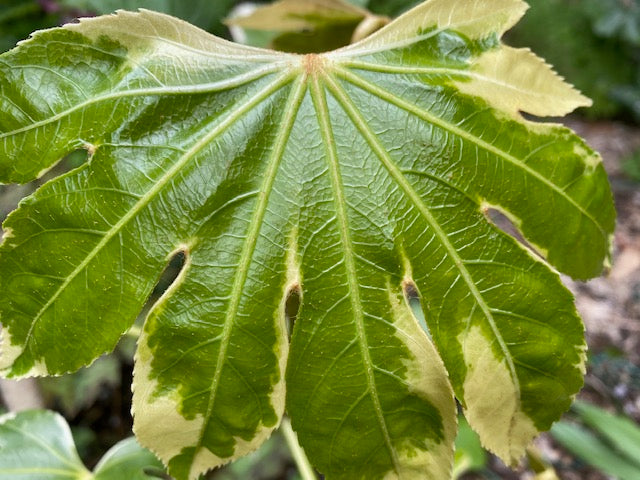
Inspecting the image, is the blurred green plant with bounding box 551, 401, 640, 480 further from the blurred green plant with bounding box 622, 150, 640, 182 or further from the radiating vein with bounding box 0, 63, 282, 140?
the blurred green plant with bounding box 622, 150, 640, 182

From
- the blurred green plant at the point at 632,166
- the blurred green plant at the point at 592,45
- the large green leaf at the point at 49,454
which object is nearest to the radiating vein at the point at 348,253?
the large green leaf at the point at 49,454

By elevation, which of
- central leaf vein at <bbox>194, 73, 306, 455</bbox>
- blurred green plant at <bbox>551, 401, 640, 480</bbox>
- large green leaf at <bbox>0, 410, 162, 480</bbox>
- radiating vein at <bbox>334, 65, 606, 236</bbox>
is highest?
radiating vein at <bbox>334, 65, 606, 236</bbox>

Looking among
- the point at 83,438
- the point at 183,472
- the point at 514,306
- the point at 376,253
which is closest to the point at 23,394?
the point at 83,438

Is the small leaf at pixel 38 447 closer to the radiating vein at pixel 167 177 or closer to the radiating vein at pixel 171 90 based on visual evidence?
the radiating vein at pixel 167 177

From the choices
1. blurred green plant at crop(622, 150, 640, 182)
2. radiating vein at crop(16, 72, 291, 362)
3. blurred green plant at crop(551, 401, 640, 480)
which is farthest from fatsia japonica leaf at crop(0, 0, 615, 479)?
blurred green plant at crop(622, 150, 640, 182)

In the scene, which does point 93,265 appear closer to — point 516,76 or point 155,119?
point 155,119

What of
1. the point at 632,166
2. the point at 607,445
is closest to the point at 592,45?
the point at 632,166
